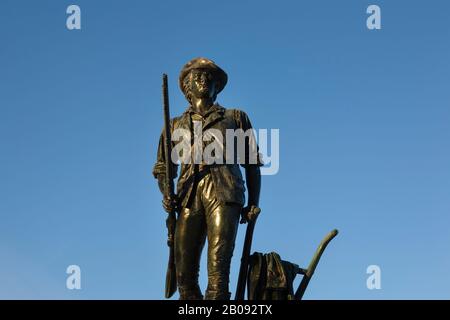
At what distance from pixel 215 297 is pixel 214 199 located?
124 centimetres

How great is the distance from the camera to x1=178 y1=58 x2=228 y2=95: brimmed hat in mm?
11477

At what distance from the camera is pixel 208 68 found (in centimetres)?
1148

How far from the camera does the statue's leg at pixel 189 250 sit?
10.6 m

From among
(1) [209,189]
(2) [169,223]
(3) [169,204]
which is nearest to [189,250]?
(2) [169,223]

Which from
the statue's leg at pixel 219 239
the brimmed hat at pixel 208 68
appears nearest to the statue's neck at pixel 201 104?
the brimmed hat at pixel 208 68

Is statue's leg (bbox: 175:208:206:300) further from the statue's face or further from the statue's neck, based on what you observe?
the statue's face

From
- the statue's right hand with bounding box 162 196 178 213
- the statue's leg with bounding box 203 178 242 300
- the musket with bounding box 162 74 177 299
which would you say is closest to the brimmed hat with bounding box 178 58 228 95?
the musket with bounding box 162 74 177 299

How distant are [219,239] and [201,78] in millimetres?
2261

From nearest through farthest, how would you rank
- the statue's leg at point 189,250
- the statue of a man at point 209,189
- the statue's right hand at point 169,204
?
the statue of a man at point 209,189, the statue's leg at point 189,250, the statue's right hand at point 169,204

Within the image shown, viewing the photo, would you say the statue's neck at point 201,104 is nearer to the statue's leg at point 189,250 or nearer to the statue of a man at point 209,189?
the statue of a man at point 209,189

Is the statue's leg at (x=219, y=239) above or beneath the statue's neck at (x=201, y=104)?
beneath

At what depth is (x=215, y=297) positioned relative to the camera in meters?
10.1

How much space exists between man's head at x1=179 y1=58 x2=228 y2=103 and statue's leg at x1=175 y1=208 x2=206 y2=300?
1662mm
